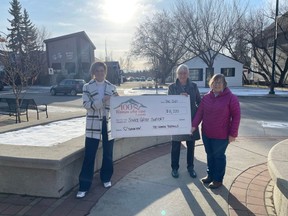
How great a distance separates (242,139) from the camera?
253 inches

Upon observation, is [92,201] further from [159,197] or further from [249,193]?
[249,193]

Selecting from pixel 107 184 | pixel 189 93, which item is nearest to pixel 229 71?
pixel 189 93

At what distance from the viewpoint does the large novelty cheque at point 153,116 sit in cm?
383

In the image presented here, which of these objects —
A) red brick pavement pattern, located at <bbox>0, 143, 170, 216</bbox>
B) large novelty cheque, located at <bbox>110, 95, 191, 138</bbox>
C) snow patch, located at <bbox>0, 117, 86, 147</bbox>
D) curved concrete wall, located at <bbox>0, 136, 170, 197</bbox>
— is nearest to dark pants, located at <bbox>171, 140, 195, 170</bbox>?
large novelty cheque, located at <bbox>110, 95, 191, 138</bbox>

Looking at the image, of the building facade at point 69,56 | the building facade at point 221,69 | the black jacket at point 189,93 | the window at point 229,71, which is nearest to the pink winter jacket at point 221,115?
the black jacket at point 189,93

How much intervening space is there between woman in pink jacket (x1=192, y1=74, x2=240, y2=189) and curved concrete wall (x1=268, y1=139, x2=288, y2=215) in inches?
24.0

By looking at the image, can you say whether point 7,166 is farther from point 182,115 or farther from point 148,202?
point 182,115

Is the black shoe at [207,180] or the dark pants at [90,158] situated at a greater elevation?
the dark pants at [90,158]

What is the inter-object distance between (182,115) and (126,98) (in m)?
0.91

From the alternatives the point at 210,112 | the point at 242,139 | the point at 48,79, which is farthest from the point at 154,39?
the point at 210,112

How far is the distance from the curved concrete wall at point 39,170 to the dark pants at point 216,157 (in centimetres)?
190

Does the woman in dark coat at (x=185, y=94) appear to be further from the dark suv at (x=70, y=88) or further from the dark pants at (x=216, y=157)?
the dark suv at (x=70, y=88)

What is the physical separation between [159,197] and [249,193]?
4.13ft

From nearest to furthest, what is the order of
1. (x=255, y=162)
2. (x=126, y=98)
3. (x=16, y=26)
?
(x=126, y=98) → (x=255, y=162) → (x=16, y=26)
